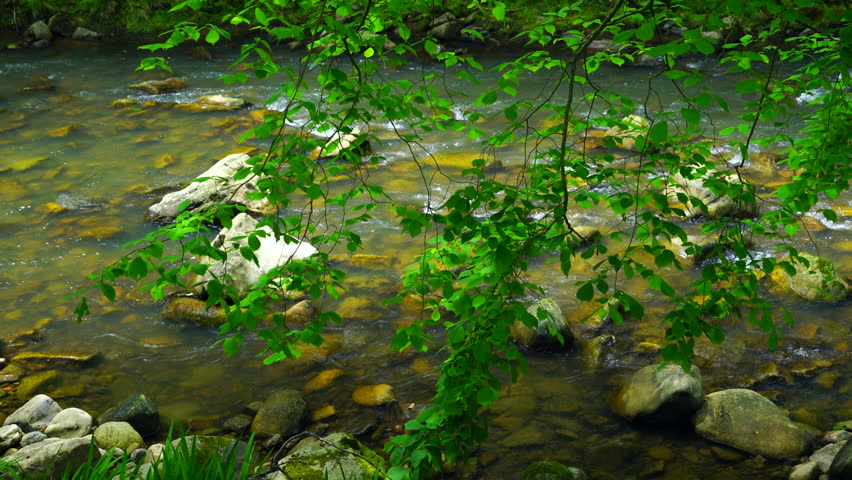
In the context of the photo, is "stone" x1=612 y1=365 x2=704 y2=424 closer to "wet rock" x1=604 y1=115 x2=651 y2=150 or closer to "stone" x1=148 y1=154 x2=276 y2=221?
"wet rock" x1=604 y1=115 x2=651 y2=150

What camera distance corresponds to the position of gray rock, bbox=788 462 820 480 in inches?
158

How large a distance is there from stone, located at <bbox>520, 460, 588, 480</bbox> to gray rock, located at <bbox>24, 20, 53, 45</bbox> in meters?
17.2

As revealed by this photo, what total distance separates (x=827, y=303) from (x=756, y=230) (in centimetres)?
323

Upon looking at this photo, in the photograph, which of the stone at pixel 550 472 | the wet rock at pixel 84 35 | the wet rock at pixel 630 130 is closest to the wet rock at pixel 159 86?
the wet rock at pixel 84 35

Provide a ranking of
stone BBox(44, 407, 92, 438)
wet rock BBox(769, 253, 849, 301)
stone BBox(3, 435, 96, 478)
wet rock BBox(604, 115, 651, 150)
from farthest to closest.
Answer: wet rock BBox(769, 253, 849, 301) → stone BBox(44, 407, 92, 438) → stone BBox(3, 435, 96, 478) → wet rock BBox(604, 115, 651, 150)

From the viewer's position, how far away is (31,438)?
14.5ft

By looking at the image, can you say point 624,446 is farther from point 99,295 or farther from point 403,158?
point 403,158

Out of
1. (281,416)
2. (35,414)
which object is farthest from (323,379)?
(35,414)

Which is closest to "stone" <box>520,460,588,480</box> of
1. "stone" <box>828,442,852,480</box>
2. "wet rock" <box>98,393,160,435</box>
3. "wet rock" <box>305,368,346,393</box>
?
"stone" <box>828,442,852,480</box>

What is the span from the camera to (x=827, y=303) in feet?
20.0

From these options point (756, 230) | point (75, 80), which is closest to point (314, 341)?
point (756, 230)

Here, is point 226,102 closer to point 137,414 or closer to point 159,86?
point 159,86

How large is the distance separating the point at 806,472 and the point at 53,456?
423cm

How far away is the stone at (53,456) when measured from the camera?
3.75 m
